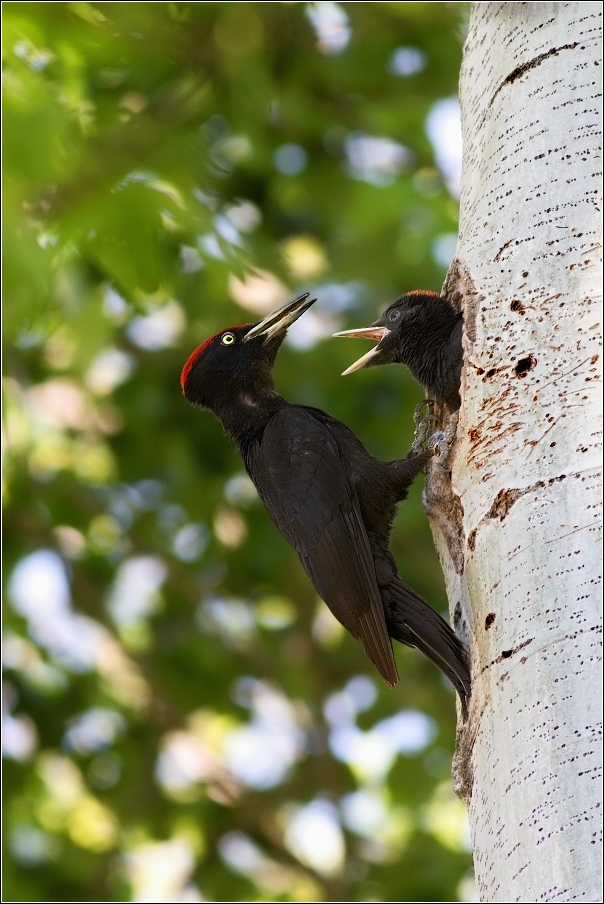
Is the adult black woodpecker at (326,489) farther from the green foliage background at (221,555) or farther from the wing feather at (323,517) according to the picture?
the green foliage background at (221,555)

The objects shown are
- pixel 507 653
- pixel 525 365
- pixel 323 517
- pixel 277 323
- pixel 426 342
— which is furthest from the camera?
pixel 277 323

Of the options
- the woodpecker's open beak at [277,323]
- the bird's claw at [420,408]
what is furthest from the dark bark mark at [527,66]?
the woodpecker's open beak at [277,323]

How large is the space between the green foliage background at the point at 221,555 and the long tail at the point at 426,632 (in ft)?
8.26

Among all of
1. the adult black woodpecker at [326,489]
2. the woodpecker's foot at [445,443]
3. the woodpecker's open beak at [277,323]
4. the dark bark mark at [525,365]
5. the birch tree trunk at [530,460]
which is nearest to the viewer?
the birch tree trunk at [530,460]

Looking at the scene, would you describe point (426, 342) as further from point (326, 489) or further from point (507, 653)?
point (507, 653)

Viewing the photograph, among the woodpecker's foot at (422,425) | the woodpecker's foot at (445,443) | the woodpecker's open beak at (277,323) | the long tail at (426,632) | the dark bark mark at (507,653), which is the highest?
the woodpecker's open beak at (277,323)

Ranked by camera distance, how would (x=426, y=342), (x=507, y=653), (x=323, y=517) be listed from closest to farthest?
1. (x=507, y=653)
2. (x=426, y=342)
3. (x=323, y=517)

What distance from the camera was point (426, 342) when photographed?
3.68 meters

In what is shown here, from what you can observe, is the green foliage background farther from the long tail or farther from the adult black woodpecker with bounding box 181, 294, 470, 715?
the long tail

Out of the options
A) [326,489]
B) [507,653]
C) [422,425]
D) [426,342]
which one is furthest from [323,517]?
[507,653]

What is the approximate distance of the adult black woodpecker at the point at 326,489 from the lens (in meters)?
3.43

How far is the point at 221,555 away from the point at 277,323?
9.83ft

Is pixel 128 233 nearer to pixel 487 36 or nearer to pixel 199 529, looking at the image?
pixel 487 36

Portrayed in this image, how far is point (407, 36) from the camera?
231 inches
